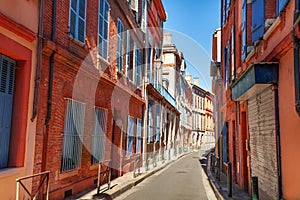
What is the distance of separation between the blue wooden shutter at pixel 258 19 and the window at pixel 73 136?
5.34m

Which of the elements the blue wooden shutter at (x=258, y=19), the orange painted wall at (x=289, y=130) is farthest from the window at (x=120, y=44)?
the orange painted wall at (x=289, y=130)

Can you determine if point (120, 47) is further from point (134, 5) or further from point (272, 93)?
point (272, 93)

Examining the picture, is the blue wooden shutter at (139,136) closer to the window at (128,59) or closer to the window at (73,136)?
Result: the window at (128,59)

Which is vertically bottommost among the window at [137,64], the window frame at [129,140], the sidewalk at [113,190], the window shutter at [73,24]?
the sidewalk at [113,190]

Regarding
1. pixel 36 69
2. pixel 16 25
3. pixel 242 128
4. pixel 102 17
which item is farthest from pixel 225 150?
pixel 16 25

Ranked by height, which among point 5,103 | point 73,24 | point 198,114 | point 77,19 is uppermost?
point 198,114

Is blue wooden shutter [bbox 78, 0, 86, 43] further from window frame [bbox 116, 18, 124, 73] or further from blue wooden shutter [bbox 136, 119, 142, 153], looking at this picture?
blue wooden shutter [bbox 136, 119, 142, 153]

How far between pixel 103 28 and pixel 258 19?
5.41 meters

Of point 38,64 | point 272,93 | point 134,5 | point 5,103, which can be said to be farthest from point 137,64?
point 5,103

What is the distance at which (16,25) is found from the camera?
600cm

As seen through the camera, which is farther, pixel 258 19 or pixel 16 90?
pixel 258 19

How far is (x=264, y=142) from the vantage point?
8367 mm

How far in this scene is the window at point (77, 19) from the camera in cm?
909

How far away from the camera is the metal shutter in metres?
7.46
